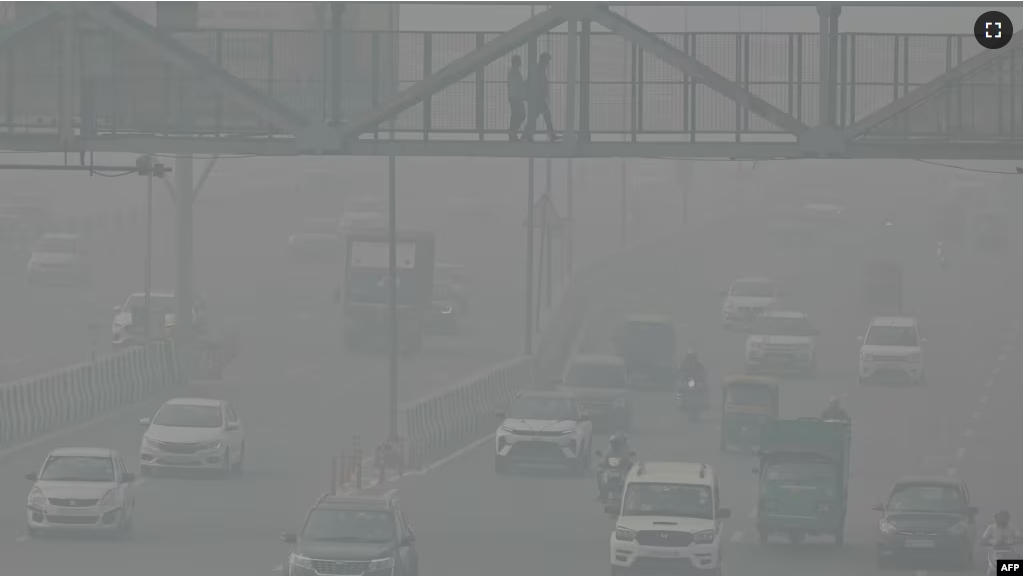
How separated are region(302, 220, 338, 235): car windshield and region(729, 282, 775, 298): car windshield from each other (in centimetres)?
2731

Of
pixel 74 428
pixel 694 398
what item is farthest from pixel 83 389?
pixel 694 398

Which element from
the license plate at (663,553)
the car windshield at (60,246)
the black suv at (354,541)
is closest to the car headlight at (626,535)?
the license plate at (663,553)

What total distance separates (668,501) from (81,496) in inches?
351

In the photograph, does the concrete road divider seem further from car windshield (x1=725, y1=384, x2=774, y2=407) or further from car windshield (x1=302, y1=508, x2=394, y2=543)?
car windshield (x1=302, y1=508, x2=394, y2=543)

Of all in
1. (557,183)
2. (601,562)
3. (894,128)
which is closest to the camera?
(894,128)

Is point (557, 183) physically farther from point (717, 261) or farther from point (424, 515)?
point (424, 515)

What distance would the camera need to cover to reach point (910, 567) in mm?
34812

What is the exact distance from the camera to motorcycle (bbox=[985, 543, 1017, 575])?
106 ft

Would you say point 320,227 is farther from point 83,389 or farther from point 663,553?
point 663,553

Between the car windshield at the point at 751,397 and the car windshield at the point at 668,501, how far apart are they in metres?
16.3

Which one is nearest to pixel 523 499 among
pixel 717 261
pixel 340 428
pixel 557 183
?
pixel 340 428

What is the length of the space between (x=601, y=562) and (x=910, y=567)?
455 centimetres

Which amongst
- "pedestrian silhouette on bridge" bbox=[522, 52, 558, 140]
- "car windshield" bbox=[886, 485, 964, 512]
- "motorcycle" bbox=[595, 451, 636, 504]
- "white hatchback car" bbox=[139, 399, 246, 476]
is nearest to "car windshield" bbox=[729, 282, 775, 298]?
"white hatchback car" bbox=[139, 399, 246, 476]

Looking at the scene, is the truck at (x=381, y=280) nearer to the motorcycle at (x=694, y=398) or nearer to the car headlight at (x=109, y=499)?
the motorcycle at (x=694, y=398)
